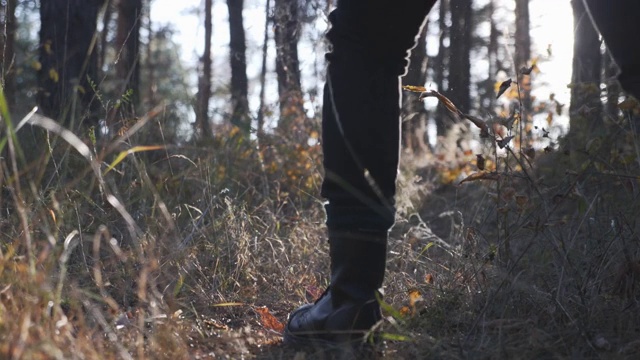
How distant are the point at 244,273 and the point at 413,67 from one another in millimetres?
1761

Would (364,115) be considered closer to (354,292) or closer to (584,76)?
(354,292)

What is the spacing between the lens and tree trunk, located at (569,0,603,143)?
13.6 feet

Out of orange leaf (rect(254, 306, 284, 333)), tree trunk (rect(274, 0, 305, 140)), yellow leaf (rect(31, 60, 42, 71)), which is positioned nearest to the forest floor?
orange leaf (rect(254, 306, 284, 333))

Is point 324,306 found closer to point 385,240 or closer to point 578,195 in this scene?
point 385,240

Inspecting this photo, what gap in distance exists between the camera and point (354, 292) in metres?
1.75

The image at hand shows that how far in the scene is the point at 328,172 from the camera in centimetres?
180

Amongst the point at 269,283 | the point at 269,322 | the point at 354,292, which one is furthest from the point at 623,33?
the point at 269,283

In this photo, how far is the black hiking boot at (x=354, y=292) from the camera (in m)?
1.75

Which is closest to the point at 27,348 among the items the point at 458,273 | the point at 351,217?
the point at 351,217

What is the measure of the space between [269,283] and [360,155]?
42.1 inches

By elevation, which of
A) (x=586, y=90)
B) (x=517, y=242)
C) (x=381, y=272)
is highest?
(x=586, y=90)

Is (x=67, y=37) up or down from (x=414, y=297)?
up

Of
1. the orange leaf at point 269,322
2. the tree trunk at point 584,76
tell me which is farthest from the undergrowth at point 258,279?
the tree trunk at point 584,76

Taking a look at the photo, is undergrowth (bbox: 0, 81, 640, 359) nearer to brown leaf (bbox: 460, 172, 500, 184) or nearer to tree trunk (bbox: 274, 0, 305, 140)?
brown leaf (bbox: 460, 172, 500, 184)
